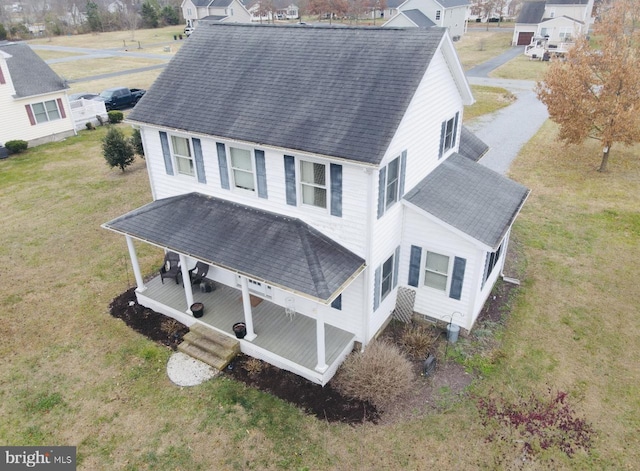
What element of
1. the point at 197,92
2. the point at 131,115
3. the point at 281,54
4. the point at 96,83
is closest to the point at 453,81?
the point at 281,54

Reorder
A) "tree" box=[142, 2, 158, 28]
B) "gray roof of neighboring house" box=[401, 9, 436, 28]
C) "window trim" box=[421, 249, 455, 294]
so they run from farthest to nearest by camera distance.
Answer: "tree" box=[142, 2, 158, 28] < "gray roof of neighboring house" box=[401, 9, 436, 28] < "window trim" box=[421, 249, 455, 294]

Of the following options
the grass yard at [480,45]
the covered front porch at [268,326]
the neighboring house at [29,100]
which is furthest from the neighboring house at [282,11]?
the covered front porch at [268,326]

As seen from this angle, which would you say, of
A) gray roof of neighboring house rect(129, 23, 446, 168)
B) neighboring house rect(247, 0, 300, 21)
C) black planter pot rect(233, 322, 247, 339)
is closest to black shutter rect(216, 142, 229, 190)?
gray roof of neighboring house rect(129, 23, 446, 168)

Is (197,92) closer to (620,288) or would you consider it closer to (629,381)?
(629,381)

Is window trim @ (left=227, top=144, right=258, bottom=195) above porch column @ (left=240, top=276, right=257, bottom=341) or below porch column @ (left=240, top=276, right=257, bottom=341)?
above

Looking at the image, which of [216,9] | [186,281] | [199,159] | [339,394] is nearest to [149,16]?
[216,9]

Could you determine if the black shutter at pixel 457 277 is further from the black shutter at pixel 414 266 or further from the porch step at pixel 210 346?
the porch step at pixel 210 346

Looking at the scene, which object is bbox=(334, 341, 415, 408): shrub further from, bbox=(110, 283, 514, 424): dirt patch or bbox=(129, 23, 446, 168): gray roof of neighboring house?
bbox=(129, 23, 446, 168): gray roof of neighboring house
